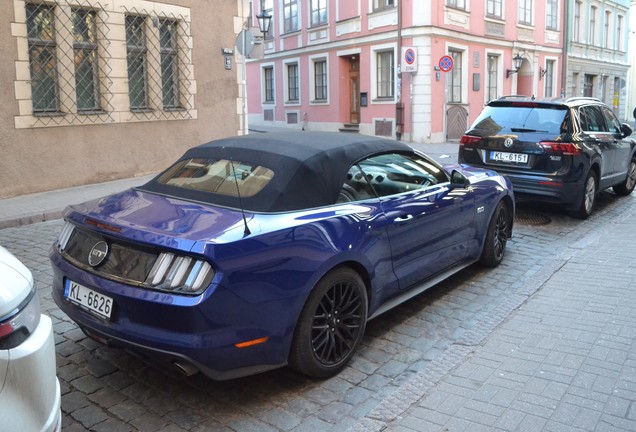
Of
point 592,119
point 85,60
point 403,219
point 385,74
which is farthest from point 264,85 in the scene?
point 403,219

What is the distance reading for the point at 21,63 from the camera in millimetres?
10836

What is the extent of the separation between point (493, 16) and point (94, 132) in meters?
20.2

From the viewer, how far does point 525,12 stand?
1150 inches

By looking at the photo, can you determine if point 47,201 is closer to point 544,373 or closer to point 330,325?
point 330,325

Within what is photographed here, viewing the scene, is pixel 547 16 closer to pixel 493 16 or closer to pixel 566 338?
pixel 493 16

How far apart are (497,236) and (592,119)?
394cm

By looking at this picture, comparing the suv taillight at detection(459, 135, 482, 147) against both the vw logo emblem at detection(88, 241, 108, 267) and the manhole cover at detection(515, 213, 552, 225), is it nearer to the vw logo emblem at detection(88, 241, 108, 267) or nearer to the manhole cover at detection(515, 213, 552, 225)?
the manhole cover at detection(515, 213, 552, 225)

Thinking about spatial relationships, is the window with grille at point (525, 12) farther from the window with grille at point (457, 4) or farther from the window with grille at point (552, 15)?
the window with grille at point (457, 4)

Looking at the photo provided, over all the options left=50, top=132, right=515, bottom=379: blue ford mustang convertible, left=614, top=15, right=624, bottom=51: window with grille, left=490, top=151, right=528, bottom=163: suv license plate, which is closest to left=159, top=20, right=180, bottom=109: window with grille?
left=490, top=151, right=528, bottom=163: suv license plate

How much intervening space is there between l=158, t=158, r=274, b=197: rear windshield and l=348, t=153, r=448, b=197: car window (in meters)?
0.75

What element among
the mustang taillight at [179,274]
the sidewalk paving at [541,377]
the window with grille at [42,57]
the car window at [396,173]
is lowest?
the sidewalk paving at [541,377]

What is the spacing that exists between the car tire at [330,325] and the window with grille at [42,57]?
931 cm

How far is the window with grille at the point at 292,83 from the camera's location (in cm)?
3000

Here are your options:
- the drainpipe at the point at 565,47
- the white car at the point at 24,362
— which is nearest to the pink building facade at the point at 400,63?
the drainpipe at the point at 565,47
